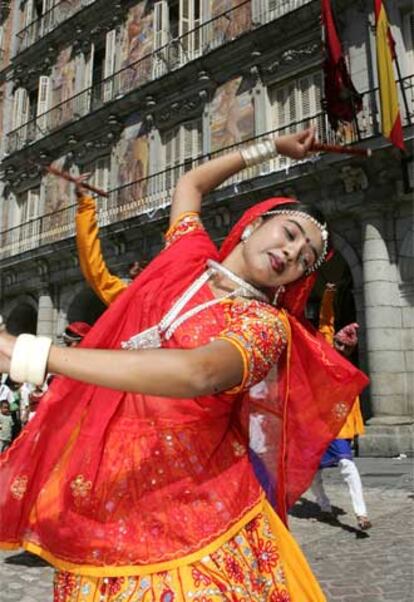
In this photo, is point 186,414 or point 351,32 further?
point 351,32

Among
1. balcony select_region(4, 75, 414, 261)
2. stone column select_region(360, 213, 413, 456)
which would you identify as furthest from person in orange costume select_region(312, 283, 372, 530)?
balcony select_region(4, 75, 414, 261)

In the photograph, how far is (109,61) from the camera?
59.9 feet

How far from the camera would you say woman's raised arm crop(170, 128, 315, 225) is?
75.6 inches

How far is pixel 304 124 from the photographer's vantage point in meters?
13.2

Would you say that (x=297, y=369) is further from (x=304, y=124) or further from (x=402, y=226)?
(x=304, y=124)

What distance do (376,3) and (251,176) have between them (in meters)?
4.44

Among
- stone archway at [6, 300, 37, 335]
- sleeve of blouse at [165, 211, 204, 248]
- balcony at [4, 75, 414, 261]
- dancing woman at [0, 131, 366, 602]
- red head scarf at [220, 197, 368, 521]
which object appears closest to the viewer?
dancing woman at [0, 131, 366, 602]

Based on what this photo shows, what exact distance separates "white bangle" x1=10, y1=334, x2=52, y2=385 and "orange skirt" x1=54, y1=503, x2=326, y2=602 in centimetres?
53

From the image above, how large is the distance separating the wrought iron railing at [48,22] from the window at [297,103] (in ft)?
29.0

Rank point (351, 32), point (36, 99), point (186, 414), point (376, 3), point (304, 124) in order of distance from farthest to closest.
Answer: point (36, 99) < point (304, 124) < point (351, 32) < point (376, 3) < point (186, 414)

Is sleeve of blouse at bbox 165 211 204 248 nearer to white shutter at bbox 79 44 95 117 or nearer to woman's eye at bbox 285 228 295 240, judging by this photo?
woman's eye at bbox 285 228 295 240

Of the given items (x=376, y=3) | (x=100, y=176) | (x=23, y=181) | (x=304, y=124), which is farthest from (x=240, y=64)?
(x=23, y=181)

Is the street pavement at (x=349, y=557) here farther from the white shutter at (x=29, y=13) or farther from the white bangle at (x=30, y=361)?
the white shutter at (x=29, y=13)

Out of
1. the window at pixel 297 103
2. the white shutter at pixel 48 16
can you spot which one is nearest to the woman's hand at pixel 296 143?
the window at pixel 297 103
